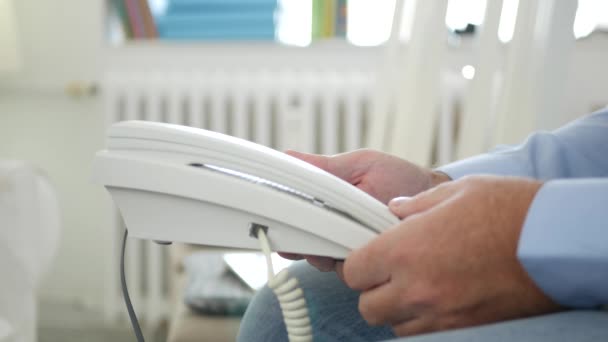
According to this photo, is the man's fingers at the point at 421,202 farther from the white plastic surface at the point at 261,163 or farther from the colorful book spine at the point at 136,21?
the colorful book spine at the point at 136,21

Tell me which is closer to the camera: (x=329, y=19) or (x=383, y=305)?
(x=383, y=305)

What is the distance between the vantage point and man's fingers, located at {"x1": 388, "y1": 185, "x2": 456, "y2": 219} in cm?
53

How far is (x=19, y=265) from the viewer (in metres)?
1.40

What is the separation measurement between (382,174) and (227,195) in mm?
277

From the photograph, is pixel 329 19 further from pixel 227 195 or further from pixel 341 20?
pixel 227 195

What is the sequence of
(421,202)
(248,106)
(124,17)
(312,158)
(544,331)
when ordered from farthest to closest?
(124,17), (248,106), (312,158), (421,202), (544,331)

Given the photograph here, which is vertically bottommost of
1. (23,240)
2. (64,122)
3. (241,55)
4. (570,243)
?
(64,122)

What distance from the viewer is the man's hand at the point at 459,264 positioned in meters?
0.47

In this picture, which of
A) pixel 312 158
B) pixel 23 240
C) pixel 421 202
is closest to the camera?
pixel 421 202

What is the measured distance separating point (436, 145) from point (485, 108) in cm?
69

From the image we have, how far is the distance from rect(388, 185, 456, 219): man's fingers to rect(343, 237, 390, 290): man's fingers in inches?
2.3

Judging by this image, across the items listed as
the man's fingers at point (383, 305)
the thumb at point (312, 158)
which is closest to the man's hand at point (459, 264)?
the man's fingers at point (383, 305)

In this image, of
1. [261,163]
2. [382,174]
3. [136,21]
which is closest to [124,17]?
[136,21]

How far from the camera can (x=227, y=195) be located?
0.56m
